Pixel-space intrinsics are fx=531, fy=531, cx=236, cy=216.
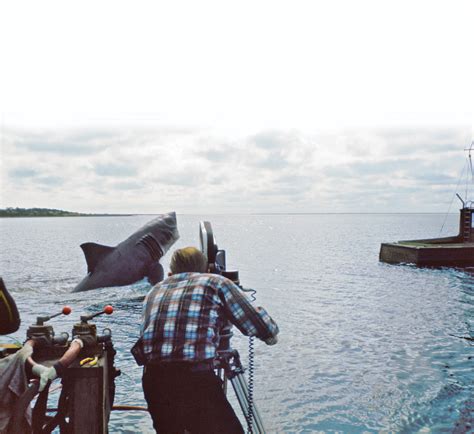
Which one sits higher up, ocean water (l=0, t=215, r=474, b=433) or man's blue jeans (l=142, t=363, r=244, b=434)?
man's blue jeans (l=142, t=363, r=244, b=434)

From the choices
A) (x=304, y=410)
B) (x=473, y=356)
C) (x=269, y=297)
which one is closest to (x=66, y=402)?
(x=304, y=410)

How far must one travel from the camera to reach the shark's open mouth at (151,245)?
30.0 m

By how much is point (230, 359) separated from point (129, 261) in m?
25.4

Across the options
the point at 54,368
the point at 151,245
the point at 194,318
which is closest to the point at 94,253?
the point at 151,245

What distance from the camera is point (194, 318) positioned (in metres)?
4.20

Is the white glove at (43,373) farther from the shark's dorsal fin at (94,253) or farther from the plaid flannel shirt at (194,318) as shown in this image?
the shark's dorsal fin at (94,253)

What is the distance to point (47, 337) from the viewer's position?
16.4 ft

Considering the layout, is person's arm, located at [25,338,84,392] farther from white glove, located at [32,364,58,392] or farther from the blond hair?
the blond hair

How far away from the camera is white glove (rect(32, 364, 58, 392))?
14.1 ft

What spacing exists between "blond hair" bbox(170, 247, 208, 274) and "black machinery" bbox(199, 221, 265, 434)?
67cm

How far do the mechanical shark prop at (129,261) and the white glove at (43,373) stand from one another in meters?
25.1

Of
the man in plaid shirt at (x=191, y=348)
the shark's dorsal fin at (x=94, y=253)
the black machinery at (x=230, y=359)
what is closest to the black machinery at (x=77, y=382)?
the man in plaid shirt at (x=191, y=348)

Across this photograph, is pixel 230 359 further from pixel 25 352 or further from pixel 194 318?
pixel 25 352

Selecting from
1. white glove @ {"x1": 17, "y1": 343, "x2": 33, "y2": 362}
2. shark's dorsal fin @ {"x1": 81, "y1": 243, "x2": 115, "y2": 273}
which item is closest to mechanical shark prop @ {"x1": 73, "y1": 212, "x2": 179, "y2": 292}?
shark's dorsal fin @ {"x1": 81, "y1": 243, "x2": 115, "y2": 273}
